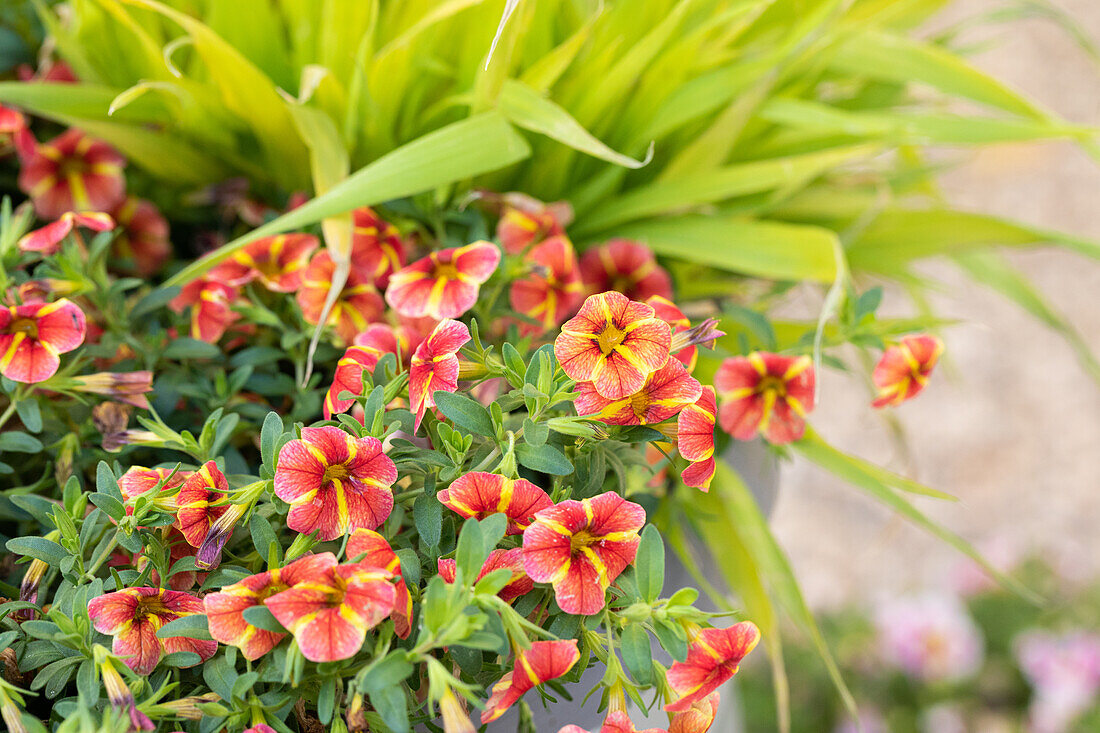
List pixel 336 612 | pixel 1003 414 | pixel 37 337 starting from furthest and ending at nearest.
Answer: pixel 1003 414
pixel 37 337
pixel 336 612

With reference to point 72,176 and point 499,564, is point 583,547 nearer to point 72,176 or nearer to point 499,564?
point 499,564

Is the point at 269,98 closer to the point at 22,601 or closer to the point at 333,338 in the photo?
the point at 333,338

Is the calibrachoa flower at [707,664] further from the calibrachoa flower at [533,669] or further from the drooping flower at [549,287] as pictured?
the drooping flower at [549,287]

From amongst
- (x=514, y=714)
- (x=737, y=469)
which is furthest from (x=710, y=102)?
(x=514, y=714)

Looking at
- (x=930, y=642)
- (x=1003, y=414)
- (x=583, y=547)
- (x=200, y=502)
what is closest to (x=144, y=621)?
(x=200, y=502)

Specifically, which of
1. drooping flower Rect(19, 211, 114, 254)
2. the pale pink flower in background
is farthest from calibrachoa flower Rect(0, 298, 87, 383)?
the pale pink flower in background

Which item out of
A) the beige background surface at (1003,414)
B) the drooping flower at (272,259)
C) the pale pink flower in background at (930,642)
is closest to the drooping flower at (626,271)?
the drooping flower at (272,259)
